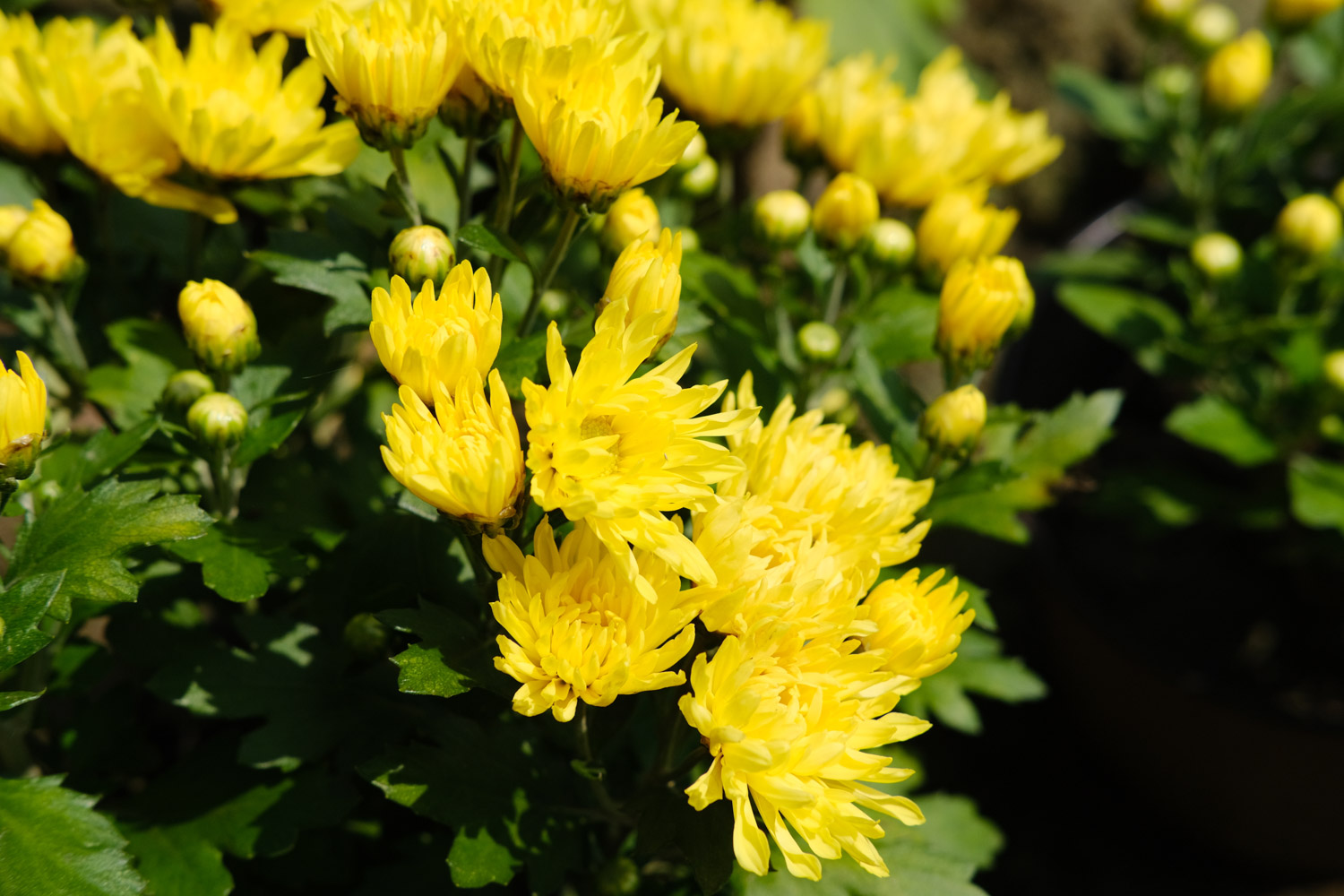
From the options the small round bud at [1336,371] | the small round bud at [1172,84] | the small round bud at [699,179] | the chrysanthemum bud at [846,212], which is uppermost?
the chrysanthemum bud at [846,212]

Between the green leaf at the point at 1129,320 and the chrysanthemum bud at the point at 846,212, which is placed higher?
the chrysanthemum bud at the point at 846,212

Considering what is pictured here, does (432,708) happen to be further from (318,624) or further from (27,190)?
(27,190)

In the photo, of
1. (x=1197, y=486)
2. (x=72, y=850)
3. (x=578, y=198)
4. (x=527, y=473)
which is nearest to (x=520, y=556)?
(x=527, y=473)

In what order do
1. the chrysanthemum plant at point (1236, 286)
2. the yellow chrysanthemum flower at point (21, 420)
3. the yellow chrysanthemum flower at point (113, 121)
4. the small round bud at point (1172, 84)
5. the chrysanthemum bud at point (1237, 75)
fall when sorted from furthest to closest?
the small round bud at point (1172, 84), the chrysanthemum bud at point (1237, 75), the chrysanthemum plant at point (1236, 286), the yellow chrysanthemum flower at point (113, 121), the yellow chrysanthemum flower at point (21, 420)

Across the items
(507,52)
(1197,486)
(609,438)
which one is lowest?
(1197,486)

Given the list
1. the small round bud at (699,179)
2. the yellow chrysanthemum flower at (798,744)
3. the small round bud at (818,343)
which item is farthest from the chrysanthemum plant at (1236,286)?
the yellow chrysanthemum flower at (798,744)

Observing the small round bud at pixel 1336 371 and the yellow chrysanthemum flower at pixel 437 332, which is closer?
the yellow chrysanthemum flower at pixel 437 332

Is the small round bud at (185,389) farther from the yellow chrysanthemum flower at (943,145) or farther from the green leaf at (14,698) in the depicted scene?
the yellow chrysanthemum flower at (943,145)
